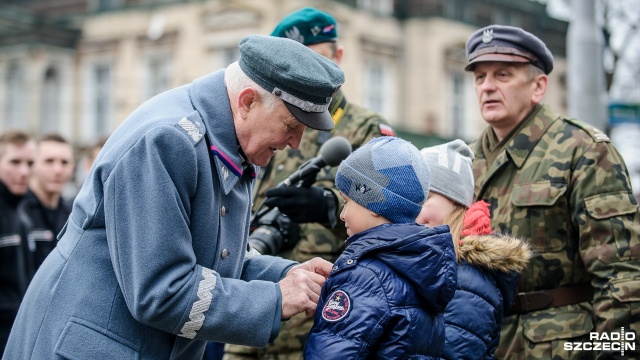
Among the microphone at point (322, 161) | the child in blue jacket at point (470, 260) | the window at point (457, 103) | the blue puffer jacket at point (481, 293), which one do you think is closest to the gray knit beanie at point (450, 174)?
the child in blue jacket at point (470, 260)

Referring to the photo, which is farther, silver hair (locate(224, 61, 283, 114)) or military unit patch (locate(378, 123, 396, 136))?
military unit patch (locate(378, 123, 396, 136))

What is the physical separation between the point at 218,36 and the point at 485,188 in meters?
23.0

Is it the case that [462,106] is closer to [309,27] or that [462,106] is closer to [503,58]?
[309,27]

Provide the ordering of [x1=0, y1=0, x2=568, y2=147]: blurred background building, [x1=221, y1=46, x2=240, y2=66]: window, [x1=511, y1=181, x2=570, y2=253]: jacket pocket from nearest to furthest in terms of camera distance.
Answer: [x1=511, y1=181, x2=570, y2=253]: jacket pocket < [x1=221, y1=46, x2=240, y2=66]: window < [x1=0, y1=0, x2=568, y2=147]: blurred background building

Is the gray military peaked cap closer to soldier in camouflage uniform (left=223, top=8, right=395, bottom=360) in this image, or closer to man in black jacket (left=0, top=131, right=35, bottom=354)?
soldier in camouflage uniform (left=223, top=8, right=395, bottom=360)

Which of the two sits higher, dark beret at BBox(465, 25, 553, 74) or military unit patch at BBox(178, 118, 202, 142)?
military unit patch at BBox(178, 118, 202, 142)

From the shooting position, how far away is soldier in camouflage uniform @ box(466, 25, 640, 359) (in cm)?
414

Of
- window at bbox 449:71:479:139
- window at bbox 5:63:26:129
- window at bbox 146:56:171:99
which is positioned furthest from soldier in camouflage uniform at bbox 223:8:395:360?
window at bbox 5:63:26:129

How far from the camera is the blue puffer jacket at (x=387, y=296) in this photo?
292cm

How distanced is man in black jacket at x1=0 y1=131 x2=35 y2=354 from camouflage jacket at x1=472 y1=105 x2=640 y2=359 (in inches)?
149

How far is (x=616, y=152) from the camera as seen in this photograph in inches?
171

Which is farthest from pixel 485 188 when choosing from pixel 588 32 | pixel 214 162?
pixel 588 32

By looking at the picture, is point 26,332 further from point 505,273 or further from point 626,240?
Result: point 626,240

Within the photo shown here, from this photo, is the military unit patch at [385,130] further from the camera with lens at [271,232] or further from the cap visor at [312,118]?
the cap visor at [312,118]
